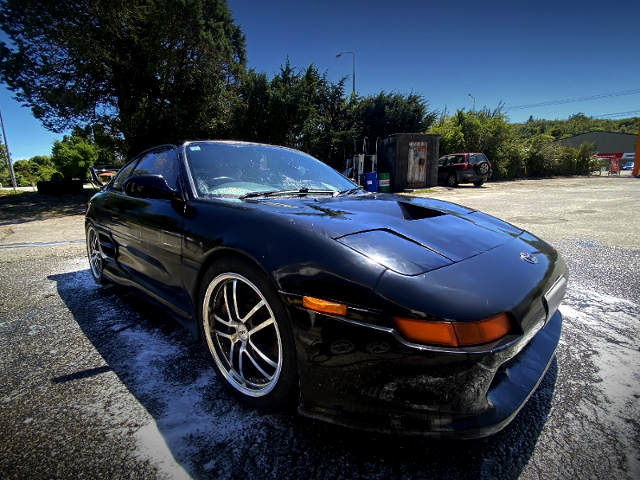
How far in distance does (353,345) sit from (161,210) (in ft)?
5.19

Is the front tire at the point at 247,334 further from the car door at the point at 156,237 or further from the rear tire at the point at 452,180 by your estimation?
the rear tire at the point at 452,180

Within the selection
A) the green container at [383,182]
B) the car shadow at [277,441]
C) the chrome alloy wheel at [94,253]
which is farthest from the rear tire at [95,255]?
the green container at [383,182]

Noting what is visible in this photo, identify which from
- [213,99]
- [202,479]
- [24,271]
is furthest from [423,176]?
[202,479]

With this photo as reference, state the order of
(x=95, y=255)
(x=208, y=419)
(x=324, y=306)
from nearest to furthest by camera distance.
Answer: (x=324, y=306) → (x=208, y=419) → (x=95, y=255)

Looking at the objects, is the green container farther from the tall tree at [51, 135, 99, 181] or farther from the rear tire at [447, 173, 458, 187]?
the tall tree at [51, 135, 99, 181]

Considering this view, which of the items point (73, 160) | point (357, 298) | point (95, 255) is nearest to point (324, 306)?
point (357, 298)

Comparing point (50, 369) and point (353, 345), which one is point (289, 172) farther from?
point (50, 369)

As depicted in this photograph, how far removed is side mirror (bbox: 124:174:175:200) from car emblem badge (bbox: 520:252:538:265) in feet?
6.38

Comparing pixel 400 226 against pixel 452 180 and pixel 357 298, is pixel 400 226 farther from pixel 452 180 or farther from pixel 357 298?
pixel 452 180

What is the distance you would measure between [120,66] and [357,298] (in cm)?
1321

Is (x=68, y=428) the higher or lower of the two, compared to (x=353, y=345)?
lower

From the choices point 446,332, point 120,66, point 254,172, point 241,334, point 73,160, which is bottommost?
point 241,334

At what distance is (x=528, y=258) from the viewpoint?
4.99 ft

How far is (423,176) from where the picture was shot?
15898mm
